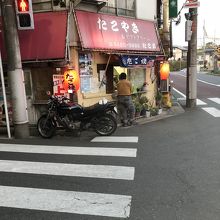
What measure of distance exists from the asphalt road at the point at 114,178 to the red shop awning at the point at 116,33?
350 cm

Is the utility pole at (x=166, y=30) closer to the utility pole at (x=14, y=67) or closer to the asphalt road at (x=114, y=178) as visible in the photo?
the asphalt road at (x=114, y=178)

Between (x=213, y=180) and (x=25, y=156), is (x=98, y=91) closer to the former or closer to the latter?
(x=25, y=156)

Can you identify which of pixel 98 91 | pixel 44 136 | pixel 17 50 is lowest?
pixel 44 136

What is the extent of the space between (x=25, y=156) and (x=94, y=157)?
5.17 feet

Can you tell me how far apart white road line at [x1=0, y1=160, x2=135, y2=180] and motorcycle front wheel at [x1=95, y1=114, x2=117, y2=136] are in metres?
3.07

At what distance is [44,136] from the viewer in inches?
390

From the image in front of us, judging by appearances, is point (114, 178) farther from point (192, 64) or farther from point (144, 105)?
point (192, 64)

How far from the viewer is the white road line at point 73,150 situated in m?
7.86

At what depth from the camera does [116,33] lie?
12.6 metres

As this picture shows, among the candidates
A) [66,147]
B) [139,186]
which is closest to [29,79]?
[66,147]

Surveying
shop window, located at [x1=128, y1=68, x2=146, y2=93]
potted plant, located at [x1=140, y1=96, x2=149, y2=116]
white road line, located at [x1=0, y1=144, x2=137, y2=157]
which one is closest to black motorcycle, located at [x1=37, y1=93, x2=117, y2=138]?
white road line, located at [x1=0, y1=144, x2=137, y2=157]

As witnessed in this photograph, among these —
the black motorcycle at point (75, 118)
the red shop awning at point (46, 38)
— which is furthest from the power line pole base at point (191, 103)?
the red shop awning at point (46, 38)

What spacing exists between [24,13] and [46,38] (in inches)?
62.9

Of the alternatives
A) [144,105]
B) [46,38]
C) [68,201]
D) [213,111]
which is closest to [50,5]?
[46,38]
